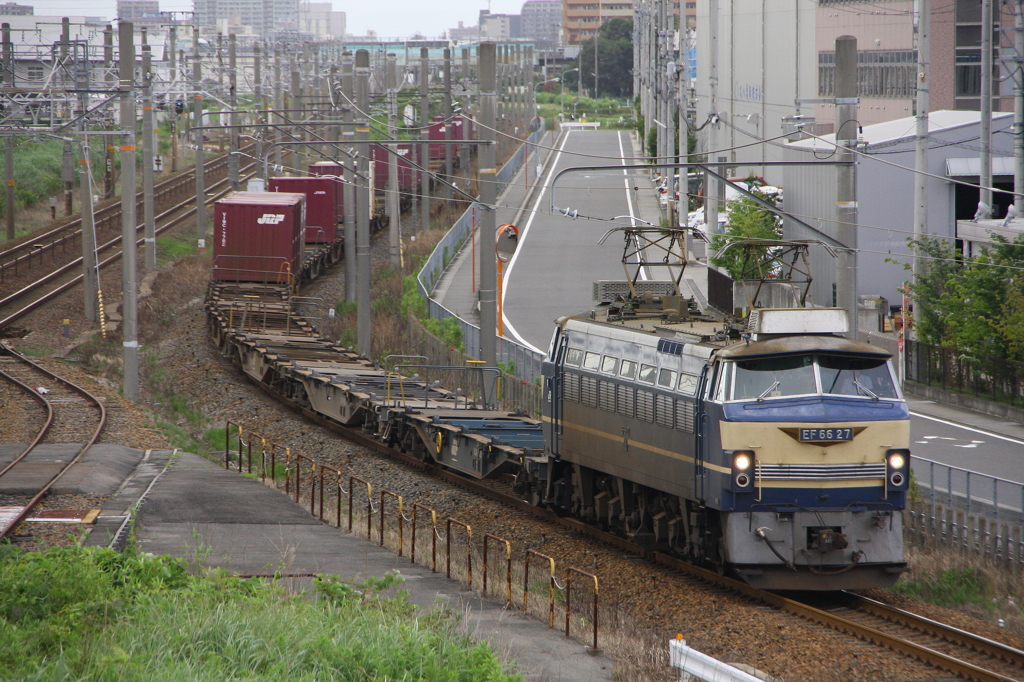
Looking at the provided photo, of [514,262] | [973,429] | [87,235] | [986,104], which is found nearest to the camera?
[973,429]

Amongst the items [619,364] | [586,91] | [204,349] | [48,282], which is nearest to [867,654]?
[619,364]

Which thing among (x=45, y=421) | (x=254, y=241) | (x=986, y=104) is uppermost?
(x=986, y=104)

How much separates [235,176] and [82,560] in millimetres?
39019

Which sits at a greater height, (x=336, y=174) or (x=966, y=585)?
(x=336, y=174)

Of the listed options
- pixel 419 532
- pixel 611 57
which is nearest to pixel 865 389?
pixel 419 532

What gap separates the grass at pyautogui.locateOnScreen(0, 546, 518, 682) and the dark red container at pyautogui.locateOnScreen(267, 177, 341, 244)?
122 feet

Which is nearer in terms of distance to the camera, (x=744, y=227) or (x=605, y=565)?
(x=605, y=565)

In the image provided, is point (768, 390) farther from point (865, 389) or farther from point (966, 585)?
point (966, 585)

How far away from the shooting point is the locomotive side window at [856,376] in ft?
40.9

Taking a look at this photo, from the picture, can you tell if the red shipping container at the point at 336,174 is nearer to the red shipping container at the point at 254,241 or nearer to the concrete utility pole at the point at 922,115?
the red shipping container at the point at 254,241

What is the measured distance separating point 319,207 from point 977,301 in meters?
28.9

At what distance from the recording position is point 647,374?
46.1ft

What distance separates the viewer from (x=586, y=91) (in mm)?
176750

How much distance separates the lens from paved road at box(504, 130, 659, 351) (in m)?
39.0
